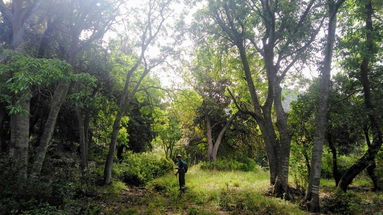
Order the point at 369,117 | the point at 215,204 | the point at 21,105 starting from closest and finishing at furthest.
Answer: the point at 21,105
the point at 215,204
the point at 369,117

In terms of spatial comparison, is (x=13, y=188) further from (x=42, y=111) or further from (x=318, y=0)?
(x=318, y=0)

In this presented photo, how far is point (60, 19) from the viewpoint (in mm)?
9398

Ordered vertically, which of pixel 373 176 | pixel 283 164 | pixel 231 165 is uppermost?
pixel 283 164

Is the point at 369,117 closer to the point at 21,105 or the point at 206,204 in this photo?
the point at 206,204

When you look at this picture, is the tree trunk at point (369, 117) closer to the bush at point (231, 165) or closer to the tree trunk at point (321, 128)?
the tree trunk at point (321, 128)

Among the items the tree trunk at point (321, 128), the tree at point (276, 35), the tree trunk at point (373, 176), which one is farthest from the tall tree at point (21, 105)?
the tree trunk at point (373, 176)

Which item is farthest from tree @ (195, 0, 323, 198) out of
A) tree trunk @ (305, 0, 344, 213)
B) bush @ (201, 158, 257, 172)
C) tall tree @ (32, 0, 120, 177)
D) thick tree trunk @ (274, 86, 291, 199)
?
bush @ (201, 158, 257, 172)

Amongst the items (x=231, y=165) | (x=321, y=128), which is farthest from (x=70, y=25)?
(x=231, y=165)

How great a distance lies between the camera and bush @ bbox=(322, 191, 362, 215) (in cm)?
795

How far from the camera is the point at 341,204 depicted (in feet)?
27.5

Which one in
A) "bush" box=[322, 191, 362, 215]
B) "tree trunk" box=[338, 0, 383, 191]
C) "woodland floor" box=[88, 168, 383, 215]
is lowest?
"woodland floor" box=[88, 168, 383, 215]

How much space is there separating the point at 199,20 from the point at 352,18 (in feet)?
22.1

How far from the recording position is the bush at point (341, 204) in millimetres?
7945

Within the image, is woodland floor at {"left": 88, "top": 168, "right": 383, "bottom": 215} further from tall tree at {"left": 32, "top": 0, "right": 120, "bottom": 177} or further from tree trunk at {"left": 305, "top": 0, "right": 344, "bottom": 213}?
tall tree at {"left": 32, "top": 0, "right": 120, "bottom": 177}
